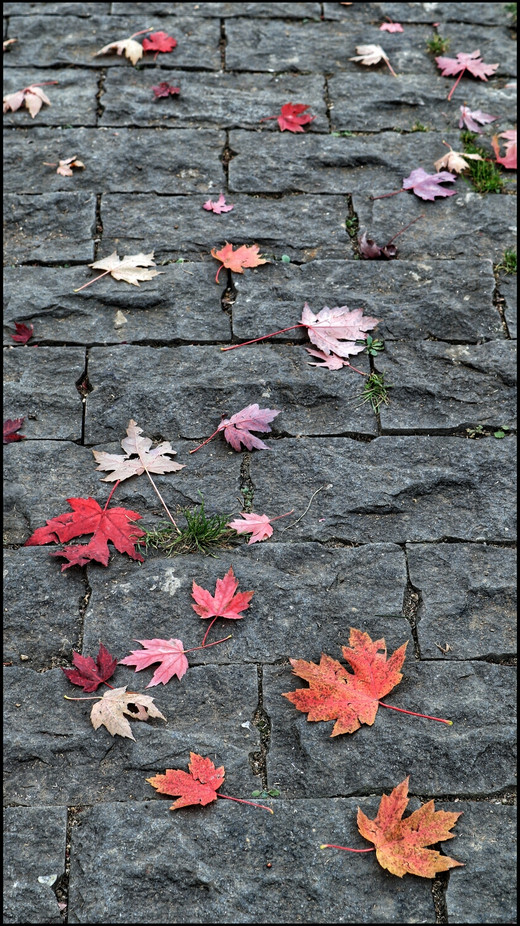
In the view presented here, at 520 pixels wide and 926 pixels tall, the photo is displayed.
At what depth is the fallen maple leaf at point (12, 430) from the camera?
2500 millimetres

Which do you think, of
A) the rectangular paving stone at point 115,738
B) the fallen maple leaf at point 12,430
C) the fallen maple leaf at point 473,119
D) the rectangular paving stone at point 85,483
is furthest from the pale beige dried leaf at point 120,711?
the fallen maple leaf at point 473,119

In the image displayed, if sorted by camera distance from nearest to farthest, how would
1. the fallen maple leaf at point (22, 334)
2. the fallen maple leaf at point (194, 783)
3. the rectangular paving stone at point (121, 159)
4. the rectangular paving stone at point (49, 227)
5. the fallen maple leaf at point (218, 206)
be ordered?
the fallen maple leaf at point (194, 783) → the fallen maple leaf at point (22, 334) → the rectangular paving stone at point (49, 227) → the fallen maple leaf at point (218, 206) → the rectangular paving stone at point (121, 159)

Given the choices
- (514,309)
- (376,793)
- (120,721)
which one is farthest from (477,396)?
(120,721)

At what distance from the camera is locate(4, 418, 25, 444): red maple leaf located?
2.50 m

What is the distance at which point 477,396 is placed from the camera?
2623 mm

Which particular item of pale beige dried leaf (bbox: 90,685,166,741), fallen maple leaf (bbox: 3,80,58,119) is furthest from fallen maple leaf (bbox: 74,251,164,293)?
pale beige dried leaf (bbox: 90,685,166,741)

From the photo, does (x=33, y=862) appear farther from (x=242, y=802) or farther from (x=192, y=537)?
(x=192, y=537)

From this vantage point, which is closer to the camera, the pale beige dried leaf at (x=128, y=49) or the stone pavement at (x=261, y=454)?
the stone pavement at (x=261, y=454)

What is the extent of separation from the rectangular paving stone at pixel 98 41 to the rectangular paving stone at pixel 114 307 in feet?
4.85

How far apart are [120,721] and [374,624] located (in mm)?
698

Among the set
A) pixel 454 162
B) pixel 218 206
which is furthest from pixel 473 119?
pixel 218 206

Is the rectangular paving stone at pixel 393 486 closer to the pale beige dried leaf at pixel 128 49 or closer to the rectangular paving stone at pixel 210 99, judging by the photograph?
the rectangular paving stone at pixel 210 99

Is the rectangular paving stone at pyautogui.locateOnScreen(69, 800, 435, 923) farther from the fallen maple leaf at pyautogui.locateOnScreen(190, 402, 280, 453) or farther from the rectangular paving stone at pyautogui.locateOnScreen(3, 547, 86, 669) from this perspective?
the fallen maple leaf at pyautogui.locateOnScreen(190, 402, 280, 453)

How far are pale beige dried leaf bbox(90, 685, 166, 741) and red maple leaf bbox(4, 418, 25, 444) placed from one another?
93 centimetres
